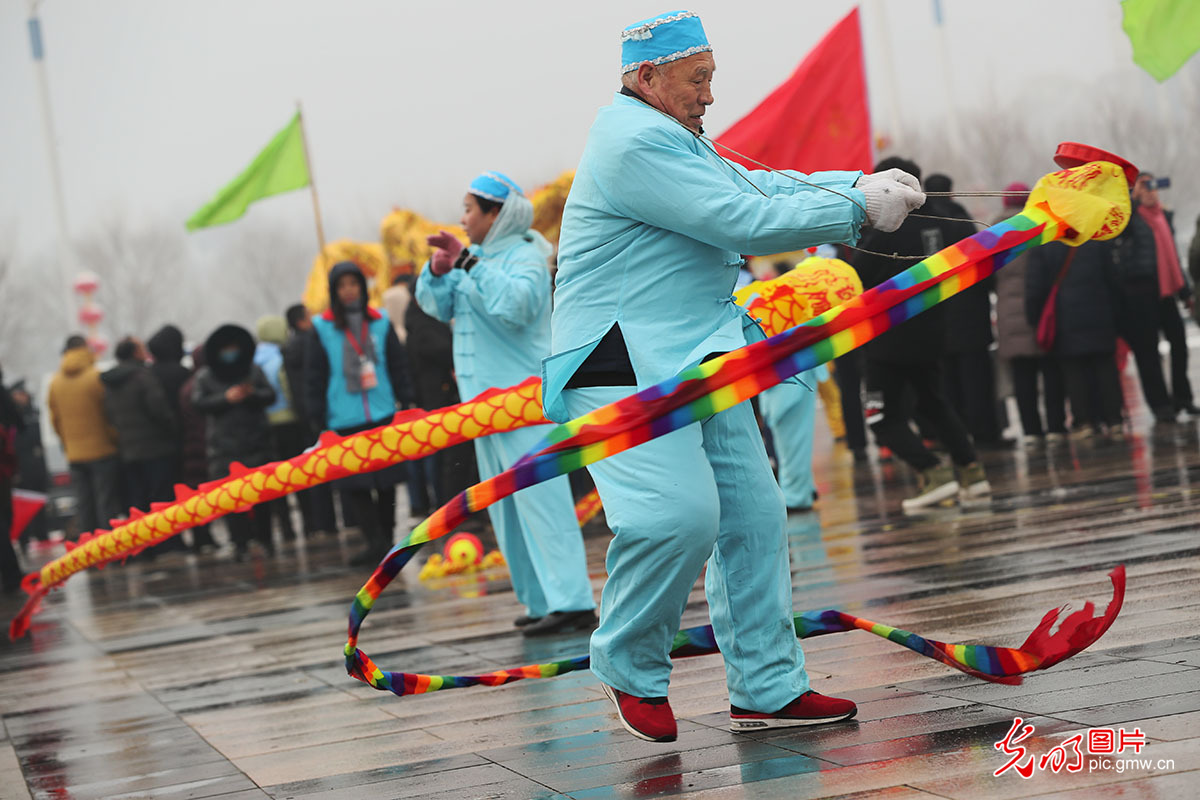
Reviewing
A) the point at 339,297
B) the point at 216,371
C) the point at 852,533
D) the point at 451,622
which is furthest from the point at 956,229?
the point at 216,371

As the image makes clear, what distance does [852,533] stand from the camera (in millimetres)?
8680

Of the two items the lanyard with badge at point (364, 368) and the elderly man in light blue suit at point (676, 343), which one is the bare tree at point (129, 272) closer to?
the lanyard with badge at point (364, 368)

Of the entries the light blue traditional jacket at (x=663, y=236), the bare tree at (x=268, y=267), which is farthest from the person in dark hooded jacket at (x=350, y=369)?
the bare tree at (x=268, y=267)

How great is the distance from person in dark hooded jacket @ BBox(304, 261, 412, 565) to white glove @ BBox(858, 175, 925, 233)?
22.7ft

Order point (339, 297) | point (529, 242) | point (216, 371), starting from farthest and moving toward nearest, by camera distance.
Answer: point (216, 371), point (339, 297), point (529, 242)

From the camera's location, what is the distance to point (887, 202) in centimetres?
401

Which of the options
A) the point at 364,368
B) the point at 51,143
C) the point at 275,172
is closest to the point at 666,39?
the point at 364,368

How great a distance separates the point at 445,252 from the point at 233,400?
654 cm

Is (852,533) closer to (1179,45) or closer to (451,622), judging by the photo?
(451,622)

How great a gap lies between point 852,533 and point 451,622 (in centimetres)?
244

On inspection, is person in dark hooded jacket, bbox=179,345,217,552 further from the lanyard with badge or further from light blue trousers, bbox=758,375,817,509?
light blue trousers, bbox=758,375,817,509

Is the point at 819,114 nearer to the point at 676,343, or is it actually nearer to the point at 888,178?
the point at 888,178

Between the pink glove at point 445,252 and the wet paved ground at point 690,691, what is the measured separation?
1.65 metres

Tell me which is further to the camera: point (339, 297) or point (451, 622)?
point (339, 297)
